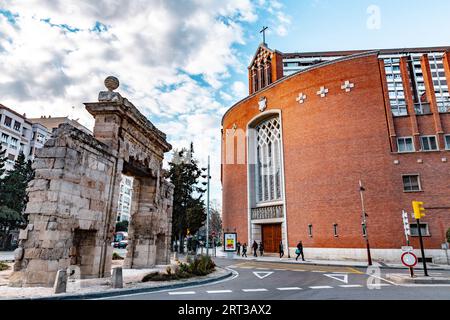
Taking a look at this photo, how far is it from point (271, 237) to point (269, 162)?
7789mm

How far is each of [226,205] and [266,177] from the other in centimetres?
691

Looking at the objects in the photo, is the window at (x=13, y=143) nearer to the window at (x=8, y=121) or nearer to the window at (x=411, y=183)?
the window at (x=8, y=121)

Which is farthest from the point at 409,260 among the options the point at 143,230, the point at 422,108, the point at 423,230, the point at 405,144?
the point at 422,108

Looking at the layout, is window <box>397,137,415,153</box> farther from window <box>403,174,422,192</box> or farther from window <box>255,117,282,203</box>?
window <box>255,117,282,203</box>

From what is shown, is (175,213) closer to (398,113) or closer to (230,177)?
(230,177)

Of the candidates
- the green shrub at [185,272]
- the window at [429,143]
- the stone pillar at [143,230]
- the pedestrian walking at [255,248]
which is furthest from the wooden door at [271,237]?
the stone pillar at [143,230]

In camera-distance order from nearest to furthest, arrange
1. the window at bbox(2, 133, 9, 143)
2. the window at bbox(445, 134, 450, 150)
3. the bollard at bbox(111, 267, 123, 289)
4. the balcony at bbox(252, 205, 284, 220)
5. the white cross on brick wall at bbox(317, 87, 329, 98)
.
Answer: the bollard at bbox(111, 267, 123, 289), the window at bbox(445, 134, 450, 150), the white cross on brick wall at bbox(317, 87, 329, 98), the balcony at bbox(252, 205, 284, 220), the window at bbox(2, 133, 9, 143)

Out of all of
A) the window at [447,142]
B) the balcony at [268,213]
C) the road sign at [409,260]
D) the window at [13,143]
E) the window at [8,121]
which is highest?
the window at [8,121]

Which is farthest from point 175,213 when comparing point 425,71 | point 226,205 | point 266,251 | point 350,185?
point 425,71

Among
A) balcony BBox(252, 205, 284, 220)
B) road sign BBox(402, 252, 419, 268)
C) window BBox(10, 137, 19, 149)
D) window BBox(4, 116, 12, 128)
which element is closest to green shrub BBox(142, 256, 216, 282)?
road sign BBox(402, 252, 419, 268)

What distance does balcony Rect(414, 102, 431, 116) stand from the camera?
23250 millimetres

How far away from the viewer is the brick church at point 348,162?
21.6 m

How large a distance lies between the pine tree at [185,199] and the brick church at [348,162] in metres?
4.84

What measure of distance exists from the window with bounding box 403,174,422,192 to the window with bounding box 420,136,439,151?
2411 mm
